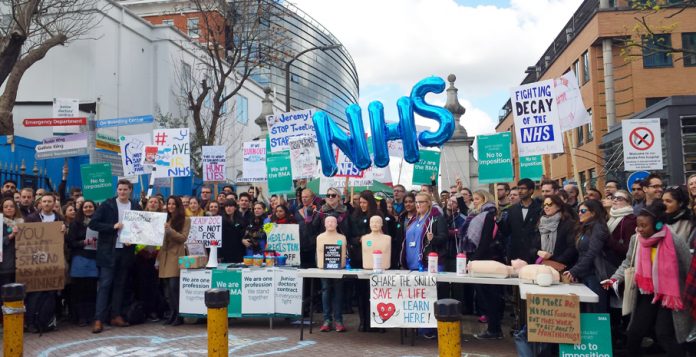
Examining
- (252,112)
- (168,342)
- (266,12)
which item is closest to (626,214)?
(168,342)

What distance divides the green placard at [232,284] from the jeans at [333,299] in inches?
51.8

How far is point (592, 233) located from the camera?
23.3ft

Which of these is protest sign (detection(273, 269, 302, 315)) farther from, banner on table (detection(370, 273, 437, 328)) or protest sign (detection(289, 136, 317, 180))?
protest sign (detection(289, 136, 317, 180))

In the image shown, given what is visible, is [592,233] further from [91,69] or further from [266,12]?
[91,69]

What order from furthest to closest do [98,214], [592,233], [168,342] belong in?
[98,214] → [168,342] → [592,233]

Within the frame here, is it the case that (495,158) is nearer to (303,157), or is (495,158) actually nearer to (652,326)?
(303,157)

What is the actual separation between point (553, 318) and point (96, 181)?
31.2 ft

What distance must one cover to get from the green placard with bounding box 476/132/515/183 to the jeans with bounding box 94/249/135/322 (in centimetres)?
693

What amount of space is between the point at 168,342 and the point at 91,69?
62.2 feet

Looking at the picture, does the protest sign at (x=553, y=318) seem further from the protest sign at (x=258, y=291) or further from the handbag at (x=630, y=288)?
the protest sign at (x=258, y=291)

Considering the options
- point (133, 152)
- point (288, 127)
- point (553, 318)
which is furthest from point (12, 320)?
point (133, 152)

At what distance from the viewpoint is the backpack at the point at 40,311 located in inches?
Answer: 344

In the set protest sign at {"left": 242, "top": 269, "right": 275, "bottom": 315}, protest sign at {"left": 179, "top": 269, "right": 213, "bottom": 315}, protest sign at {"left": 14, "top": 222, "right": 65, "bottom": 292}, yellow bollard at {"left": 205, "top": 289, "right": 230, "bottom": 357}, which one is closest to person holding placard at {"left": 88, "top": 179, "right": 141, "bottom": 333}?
protest sign at {"left": 14, "top": 222, "right": 65, "bottom": 292}

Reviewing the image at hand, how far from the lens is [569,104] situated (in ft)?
36.4
